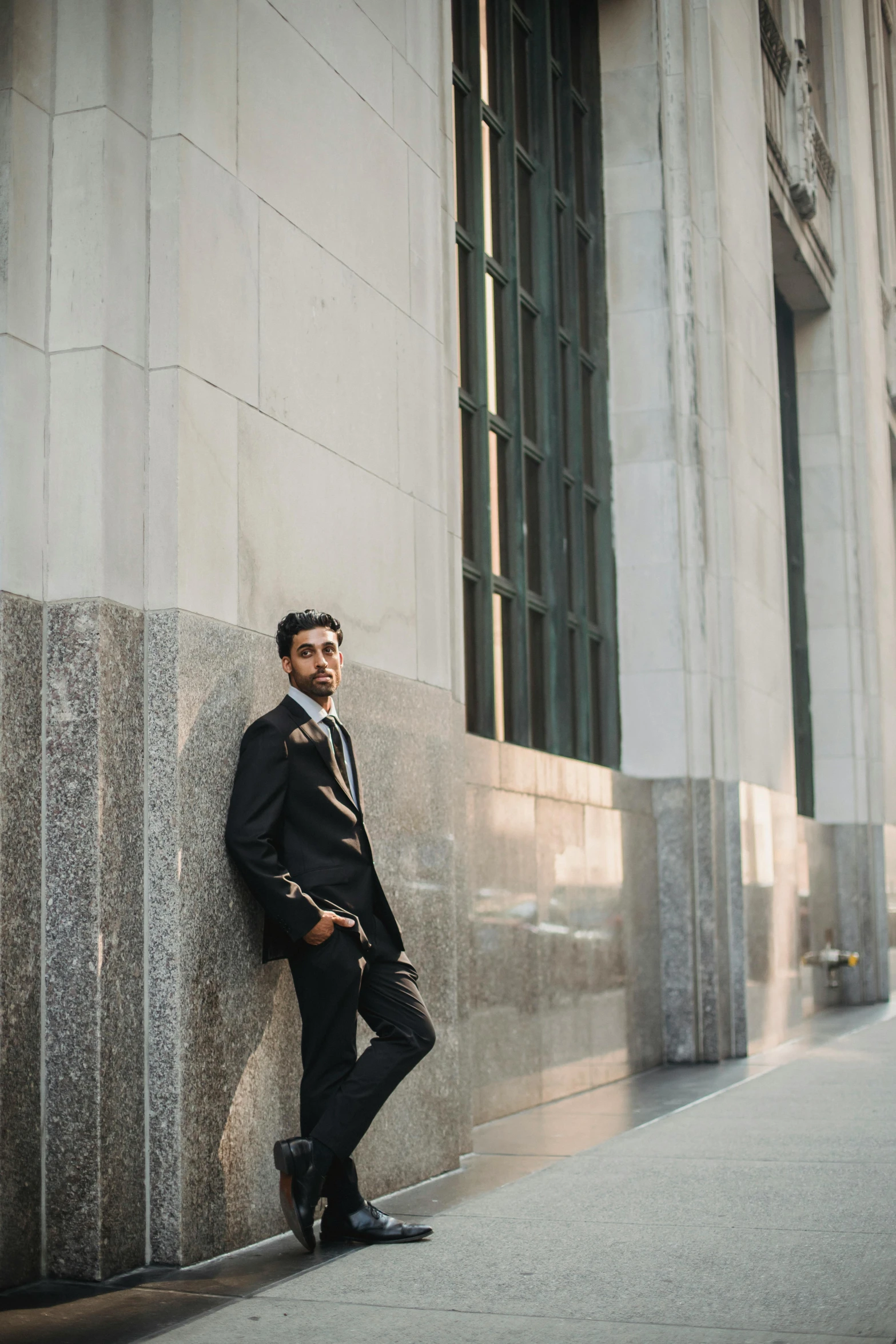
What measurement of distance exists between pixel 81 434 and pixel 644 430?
8.30m

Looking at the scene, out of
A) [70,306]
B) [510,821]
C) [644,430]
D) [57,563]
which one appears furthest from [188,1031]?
[644,430]

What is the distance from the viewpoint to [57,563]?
17.6 feet

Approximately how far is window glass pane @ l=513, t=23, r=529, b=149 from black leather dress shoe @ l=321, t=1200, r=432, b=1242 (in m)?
8.75

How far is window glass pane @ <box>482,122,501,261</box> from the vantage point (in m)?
11.0

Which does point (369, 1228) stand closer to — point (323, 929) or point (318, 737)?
point (323, 929)

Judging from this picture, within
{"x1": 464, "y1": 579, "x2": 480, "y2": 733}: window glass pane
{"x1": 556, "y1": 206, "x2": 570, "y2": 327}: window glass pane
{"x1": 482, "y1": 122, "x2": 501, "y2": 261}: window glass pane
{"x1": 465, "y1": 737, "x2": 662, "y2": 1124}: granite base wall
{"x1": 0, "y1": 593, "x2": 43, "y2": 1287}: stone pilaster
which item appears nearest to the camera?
{"x1": 0, "y1": 593, "x2": 43, "y2": 1287}: stone pilaster

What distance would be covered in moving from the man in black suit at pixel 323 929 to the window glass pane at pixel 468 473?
14.8 feet

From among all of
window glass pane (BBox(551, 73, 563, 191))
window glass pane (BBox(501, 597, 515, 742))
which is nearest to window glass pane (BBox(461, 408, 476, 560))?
window glass pane (BBox(501, 597, 515, 742))

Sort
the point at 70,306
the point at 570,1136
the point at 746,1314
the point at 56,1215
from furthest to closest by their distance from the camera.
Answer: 1. the point at 570,1136
2. the point at 70,306
3. the point at 56,1215
4. the point at 746,1314

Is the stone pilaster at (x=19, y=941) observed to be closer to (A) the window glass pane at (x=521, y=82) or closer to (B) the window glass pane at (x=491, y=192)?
(B) the window glass pane at (x=491, y=192)

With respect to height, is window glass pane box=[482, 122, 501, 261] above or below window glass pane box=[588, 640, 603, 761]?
above

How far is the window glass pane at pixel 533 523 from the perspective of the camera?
1146 cm

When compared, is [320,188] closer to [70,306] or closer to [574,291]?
[70,306]

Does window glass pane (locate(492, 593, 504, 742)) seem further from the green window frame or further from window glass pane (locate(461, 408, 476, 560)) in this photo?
window glass pane (locate(461, 408, 476, 560))
